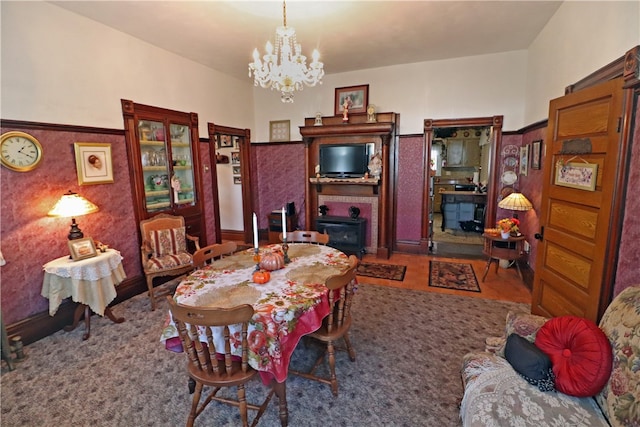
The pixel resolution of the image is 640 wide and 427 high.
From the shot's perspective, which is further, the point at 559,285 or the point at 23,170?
the point at 23,170

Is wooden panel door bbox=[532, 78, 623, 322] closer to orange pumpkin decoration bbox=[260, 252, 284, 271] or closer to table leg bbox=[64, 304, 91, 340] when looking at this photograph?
orange pumpkin decoration bbox=[260, 252, 284, 271]

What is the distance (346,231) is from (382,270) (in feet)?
3.05

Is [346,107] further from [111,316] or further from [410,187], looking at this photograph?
[111,316]

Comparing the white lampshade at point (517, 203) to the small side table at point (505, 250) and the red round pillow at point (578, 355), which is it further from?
the red round pillow at point (578, 355)

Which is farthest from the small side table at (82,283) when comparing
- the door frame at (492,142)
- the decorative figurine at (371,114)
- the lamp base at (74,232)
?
the door frame at (492,142)

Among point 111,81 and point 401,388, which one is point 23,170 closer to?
point 111,81

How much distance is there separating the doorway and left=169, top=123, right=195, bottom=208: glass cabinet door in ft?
12.1

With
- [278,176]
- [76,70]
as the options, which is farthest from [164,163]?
[278,176]

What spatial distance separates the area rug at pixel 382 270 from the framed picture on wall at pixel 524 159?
2.12m

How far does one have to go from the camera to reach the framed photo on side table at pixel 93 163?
314 centimetres

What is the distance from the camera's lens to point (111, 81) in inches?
134

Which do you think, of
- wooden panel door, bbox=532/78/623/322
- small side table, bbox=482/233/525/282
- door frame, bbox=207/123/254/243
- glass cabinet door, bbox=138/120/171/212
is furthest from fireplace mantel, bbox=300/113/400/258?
wooden panel door, bbox=532/78/623/322

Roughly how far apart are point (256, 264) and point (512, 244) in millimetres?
3743

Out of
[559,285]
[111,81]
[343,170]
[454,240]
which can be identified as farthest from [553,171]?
[111,81]
